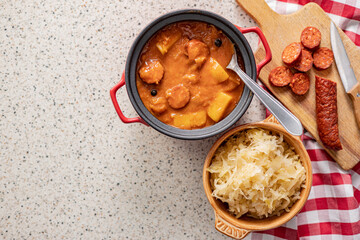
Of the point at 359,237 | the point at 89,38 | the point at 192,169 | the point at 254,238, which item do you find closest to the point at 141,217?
the point at 192,169

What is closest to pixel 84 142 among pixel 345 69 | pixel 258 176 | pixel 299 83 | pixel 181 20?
pixel 181 20

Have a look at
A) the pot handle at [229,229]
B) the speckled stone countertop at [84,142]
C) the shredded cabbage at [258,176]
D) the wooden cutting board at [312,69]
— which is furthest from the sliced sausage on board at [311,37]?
the pot handle at [229,229]

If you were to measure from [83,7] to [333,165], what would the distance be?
179cm

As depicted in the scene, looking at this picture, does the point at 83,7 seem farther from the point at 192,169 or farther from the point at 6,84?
the point at 192,169

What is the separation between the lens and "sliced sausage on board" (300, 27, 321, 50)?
78.2 inches

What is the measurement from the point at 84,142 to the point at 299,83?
1.34 meters

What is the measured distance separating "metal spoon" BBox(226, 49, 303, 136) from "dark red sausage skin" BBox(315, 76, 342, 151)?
1.01ft

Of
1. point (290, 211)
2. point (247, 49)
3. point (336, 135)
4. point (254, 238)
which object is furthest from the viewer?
point (254, 238)

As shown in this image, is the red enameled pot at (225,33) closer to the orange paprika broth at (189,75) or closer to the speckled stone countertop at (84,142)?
the orange paprika broth at (189,75)

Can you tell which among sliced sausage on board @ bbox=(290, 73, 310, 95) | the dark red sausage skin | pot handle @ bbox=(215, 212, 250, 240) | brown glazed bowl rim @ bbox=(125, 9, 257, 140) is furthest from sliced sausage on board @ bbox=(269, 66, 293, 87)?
pot handle @ bbox=(215, 212, 250, 240)

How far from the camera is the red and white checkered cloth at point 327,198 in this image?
6.75ft

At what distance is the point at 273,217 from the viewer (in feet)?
6.24

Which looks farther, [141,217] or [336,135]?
[141,217]

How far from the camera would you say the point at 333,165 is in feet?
6.83
